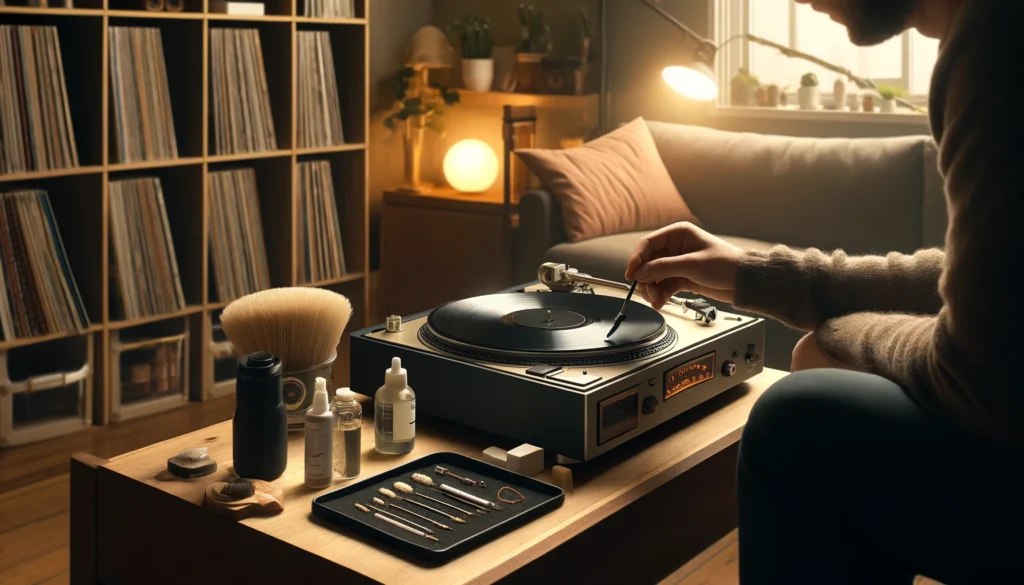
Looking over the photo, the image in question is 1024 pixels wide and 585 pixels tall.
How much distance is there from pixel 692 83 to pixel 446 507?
95.0 inches

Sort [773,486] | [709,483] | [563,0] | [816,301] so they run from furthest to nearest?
[563,0]
[709,483]
[816,301]
[773,486]

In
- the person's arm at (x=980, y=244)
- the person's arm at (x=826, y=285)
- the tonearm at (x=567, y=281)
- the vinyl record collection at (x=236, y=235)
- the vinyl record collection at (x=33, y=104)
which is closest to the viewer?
the person's arm at (x=980, y=244)

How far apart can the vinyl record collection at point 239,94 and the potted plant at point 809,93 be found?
6.00 feet

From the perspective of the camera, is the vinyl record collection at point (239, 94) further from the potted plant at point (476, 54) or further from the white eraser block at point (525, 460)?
the white eraser block at point (525, 460)

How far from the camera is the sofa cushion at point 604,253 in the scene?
10.4 ft

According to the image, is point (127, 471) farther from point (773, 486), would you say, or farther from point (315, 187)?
point (315, 187)

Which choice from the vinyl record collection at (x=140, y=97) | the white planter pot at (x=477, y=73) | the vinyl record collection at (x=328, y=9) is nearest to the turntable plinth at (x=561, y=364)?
the vinyl record collection at (x=140, y=97)

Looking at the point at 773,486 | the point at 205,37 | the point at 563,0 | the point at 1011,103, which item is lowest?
the point at 773,486

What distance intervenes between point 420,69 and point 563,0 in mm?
645

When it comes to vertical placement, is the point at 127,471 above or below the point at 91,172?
below

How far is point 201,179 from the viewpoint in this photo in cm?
319

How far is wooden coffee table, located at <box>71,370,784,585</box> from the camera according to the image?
117 cm

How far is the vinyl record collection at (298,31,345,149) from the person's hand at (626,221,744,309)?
218cm

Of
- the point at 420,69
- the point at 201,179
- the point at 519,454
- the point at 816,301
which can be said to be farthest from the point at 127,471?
the point at 420,69
